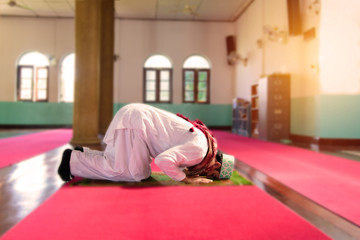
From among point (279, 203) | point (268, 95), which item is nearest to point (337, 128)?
point (268, 95)

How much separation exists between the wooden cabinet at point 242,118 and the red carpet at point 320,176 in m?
4.24

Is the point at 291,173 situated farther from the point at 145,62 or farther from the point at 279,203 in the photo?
the point at 145,62

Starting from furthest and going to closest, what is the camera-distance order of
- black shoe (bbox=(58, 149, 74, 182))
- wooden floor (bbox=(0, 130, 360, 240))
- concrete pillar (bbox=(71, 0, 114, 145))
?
1. concrete pillar (bbox=(71, 0, 114, 145))
2. black shoe (bbox=(58, 149, 74, 182))
3. wooden floor (bbox=(0, 130, 360, 240))

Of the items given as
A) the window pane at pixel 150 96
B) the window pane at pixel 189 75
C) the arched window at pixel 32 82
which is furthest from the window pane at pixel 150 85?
the arched window at pixel 32 82

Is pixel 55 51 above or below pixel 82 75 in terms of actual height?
above

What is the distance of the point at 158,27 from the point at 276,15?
5.00 metres

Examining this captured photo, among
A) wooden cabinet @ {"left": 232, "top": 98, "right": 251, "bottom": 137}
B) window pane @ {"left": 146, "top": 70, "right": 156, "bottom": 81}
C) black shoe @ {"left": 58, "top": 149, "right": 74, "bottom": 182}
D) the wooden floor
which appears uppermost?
window pane @ {"left": 146, "top": 70, "right": 156, "bottom": 81}

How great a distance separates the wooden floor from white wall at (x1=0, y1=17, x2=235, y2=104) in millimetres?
8138

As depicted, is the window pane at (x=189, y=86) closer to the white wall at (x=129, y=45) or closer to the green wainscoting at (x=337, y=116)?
the white wall at (x=129, y=45)

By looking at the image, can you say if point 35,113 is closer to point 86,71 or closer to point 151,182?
point 86,71

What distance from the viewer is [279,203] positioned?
213cm

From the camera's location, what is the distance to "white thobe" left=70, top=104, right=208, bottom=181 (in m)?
2.32

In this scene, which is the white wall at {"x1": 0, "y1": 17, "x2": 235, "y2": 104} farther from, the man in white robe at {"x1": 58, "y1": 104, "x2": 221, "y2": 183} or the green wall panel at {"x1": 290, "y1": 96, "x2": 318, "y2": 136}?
the man in white robe at {"x1": 58, "y1": 104, "x2": 221, "y2": 183}

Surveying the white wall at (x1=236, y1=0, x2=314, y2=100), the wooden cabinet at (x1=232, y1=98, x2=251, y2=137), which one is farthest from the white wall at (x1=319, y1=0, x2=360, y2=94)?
the wooden cabinet at (x1=232, y1=98, x2=251, y2=137)
